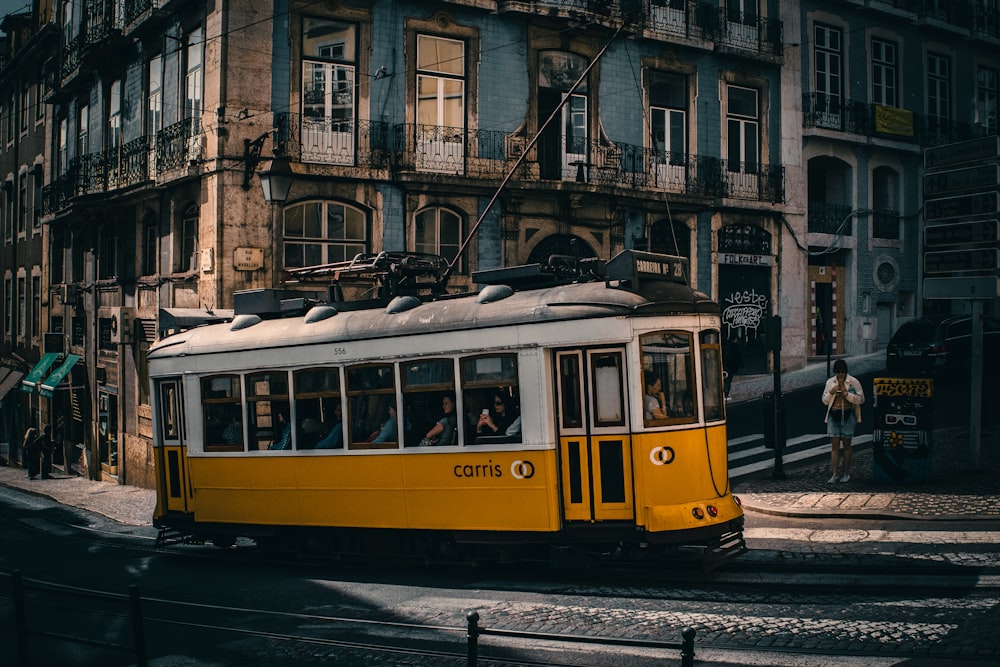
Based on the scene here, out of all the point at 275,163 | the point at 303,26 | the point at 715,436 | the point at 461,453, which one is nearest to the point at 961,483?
the point at 715,436

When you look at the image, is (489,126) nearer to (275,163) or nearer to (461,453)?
(275,163)

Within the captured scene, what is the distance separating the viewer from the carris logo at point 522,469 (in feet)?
A: 34.6

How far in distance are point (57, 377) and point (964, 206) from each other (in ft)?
77.0

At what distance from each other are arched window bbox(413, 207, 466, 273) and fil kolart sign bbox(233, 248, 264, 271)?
3304 mm

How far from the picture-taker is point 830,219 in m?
30.0

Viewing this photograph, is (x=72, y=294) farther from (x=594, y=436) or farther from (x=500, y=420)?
(x=594, y=436)

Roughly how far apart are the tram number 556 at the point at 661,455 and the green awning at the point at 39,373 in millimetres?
25061

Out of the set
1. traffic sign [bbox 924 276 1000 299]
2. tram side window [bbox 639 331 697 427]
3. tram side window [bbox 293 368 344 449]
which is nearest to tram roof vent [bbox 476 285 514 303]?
tram side window [bbox 639 331 697 427]

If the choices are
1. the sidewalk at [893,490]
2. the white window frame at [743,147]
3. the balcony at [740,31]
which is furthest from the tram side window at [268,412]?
the balcony at [740,31]

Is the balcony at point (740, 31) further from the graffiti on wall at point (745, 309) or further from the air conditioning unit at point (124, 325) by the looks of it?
the air conditioning unit at point (124, 325)

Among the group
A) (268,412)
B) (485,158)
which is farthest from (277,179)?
(485,158)

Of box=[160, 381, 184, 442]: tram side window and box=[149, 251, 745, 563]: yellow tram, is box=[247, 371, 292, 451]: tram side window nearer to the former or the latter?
box=[149, 251, 745, 563]: yellow tram

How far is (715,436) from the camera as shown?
10781mm

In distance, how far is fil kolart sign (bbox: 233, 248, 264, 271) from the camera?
20906 millimetres
